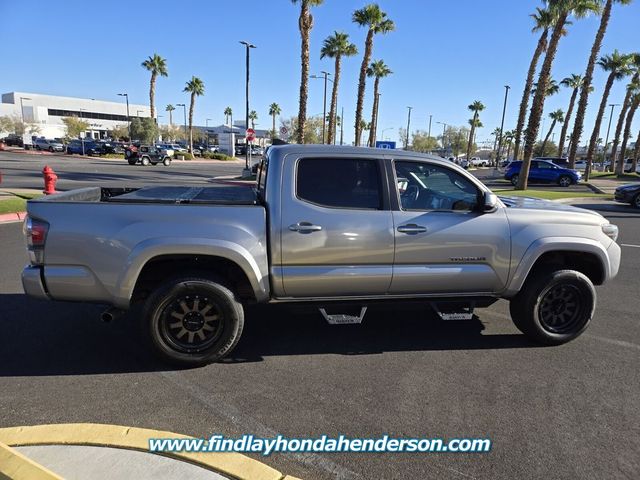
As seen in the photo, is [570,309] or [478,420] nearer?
[478,420]

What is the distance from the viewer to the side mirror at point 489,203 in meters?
3.94

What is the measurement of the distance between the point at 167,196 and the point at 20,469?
2428 mm

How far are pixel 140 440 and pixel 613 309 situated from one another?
5488 millimetres

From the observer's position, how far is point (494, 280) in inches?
162

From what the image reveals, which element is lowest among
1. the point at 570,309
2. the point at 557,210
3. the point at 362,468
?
the point at 362,468

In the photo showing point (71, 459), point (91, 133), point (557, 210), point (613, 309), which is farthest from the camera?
point (91, 133)

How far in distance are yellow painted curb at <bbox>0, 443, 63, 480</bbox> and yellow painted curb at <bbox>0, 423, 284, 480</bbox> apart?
34cm

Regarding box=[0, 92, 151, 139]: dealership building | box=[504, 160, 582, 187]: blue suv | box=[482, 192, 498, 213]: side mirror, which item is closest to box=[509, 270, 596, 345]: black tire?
box=[482, 192, 498, 213]: side mirror

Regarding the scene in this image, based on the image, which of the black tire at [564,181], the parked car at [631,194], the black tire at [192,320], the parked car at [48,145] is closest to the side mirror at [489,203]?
the black tire at [192,320]

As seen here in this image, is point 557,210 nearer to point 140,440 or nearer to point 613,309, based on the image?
point 613,309

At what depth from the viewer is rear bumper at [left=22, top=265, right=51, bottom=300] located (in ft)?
11.3

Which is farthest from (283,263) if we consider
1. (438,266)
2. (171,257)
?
(438,266)

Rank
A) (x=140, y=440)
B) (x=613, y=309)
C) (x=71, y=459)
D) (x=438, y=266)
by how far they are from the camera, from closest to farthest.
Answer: (x=71, y=459) < (x=140, y=440) < (x=438, y=266) < (x=613, y=309)

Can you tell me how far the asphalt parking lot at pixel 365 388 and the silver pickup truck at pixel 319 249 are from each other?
390 mm
